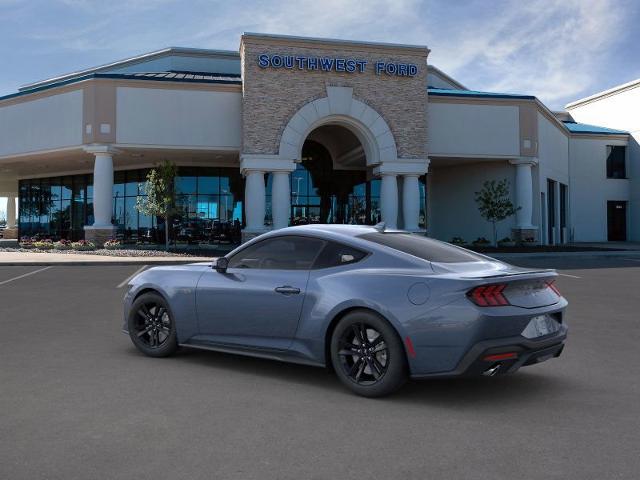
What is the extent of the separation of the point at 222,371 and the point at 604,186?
42048mm

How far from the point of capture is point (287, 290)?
5512 mm

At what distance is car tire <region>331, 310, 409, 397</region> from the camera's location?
4867mm

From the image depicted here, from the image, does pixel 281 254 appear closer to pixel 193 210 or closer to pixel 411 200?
pixel 411 200

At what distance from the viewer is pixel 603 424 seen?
440 cm

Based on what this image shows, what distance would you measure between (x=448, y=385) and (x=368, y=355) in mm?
950

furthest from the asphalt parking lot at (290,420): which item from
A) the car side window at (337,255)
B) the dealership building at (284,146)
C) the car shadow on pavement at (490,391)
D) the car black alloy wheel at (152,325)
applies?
the dealership building at (284,146)

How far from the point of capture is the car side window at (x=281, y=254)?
18.6 ft

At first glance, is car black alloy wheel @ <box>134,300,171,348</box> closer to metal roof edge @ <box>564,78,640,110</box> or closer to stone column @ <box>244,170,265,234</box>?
stone column @ <box>244,170,265,234</box>

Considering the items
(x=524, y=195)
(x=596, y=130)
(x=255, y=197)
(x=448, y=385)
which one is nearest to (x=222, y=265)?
(x=448, y=385)

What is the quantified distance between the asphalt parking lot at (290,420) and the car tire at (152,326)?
191 mm

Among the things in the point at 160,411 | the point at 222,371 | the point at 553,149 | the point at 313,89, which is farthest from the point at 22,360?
the point at 553,149

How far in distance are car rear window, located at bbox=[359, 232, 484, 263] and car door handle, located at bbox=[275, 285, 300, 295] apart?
768 mm

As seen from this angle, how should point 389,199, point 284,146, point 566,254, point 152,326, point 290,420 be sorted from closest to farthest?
point 290,420, point 152,326, point 566,254, point 284,146, point 389,199

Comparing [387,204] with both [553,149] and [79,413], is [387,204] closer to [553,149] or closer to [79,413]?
[553,149]
